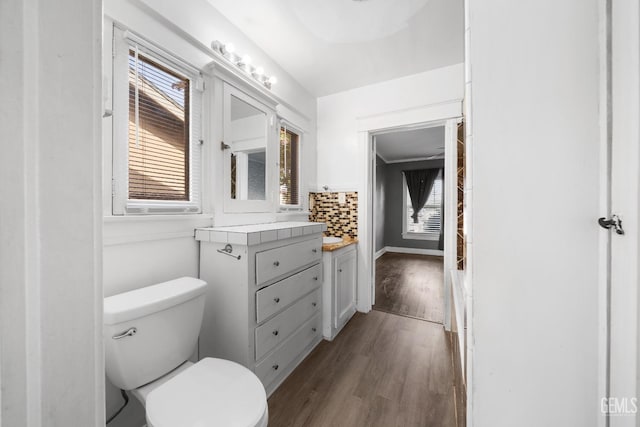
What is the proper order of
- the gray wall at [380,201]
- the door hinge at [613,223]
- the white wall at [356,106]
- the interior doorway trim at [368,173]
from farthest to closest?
the gray wall at [380,201] → the interior doorway trim at [368,173] → the white wall at [356,106] → the door hinge at [613,223]

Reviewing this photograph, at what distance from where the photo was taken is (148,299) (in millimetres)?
1073

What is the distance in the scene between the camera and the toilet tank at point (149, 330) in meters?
0.97

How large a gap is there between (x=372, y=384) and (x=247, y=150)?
1.90 meters

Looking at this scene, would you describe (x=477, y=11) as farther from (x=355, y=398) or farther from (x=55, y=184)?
(x=355, y=398)

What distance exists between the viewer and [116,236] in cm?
117

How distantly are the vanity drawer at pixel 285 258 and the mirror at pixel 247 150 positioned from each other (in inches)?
22.4

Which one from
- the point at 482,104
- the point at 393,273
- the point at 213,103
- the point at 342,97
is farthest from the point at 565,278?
the point at 393,273

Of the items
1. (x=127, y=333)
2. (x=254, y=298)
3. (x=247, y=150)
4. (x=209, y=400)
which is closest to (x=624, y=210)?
(x=209, y=400)

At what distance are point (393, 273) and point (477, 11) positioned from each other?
13.7 feet

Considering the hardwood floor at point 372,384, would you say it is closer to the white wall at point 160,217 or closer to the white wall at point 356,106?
the white wall at point 160,217

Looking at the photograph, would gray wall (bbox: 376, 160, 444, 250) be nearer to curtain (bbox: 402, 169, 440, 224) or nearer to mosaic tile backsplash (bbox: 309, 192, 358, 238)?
curtain (bbox: 402, 169, 440, 224)

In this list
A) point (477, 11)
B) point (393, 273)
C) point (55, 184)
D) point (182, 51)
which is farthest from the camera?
point (393, 273)

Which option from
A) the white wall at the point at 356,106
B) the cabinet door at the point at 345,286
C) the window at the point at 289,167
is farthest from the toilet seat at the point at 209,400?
the white wall at the point at 356,106

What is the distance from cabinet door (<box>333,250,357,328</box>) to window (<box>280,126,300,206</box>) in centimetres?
80
